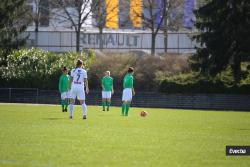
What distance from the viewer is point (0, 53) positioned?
2288 inches

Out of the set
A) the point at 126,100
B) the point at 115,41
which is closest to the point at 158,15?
the point at 115,41

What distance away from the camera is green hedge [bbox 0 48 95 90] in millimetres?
54875

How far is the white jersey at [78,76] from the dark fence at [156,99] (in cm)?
2195

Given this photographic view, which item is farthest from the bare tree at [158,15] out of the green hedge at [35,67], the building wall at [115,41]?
the green hedge at [35,67]

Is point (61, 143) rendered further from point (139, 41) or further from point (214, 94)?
point (139, 41)

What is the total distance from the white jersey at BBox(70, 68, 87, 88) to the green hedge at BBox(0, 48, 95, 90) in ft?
93.8

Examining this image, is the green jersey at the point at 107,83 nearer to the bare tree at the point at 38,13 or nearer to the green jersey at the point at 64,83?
the green jersey at the point at 64,83

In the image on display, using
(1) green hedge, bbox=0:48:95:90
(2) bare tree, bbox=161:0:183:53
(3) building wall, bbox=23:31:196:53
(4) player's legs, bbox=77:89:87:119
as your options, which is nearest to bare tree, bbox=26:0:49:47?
(3) building wall, bbox=23:31:196:53

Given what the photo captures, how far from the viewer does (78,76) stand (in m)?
25.6

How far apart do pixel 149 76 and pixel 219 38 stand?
7.68 metres

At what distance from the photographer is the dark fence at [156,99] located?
46.9m

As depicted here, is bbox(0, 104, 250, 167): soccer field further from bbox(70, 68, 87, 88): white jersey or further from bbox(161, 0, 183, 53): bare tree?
bbox(161, 0, 183, 53): bare tree

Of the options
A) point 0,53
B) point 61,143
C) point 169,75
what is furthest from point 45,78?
point 61,143

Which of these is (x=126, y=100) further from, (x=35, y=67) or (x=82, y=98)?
(x=35, y=67)
